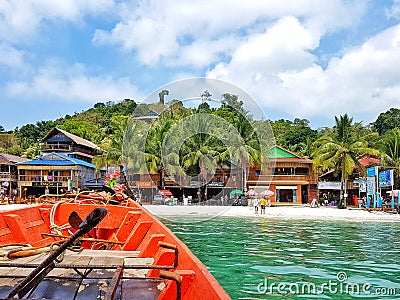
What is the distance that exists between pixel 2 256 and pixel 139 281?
57.1 inches

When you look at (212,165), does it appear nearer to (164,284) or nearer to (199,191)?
(199,191)

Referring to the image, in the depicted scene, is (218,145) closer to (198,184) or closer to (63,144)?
(198,184)

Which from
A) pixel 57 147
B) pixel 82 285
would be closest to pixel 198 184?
pixel 57 147

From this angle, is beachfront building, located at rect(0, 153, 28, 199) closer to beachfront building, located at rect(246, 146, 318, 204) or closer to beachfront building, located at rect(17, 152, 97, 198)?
beachfront building, located at rect(17, 152, 97, 198)

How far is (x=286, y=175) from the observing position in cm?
4022

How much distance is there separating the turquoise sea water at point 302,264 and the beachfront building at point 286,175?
23703mm

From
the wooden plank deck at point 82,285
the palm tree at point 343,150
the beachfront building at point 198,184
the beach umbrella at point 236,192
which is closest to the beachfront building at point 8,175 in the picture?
the beachfront building at point 198,184

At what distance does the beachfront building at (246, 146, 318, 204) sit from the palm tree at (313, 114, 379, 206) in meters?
3.91

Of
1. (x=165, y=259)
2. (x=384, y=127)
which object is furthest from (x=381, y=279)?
(x=384, y=127)

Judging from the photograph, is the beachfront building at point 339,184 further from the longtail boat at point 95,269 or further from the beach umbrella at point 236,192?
the longtail boat at point 95,269

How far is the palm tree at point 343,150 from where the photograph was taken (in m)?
34.2

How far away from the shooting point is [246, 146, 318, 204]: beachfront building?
39.9 m

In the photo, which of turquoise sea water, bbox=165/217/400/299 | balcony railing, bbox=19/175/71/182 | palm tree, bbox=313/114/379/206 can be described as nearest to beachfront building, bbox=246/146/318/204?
palm tree, bbox=313/114/379/206

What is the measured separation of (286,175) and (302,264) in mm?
31003
